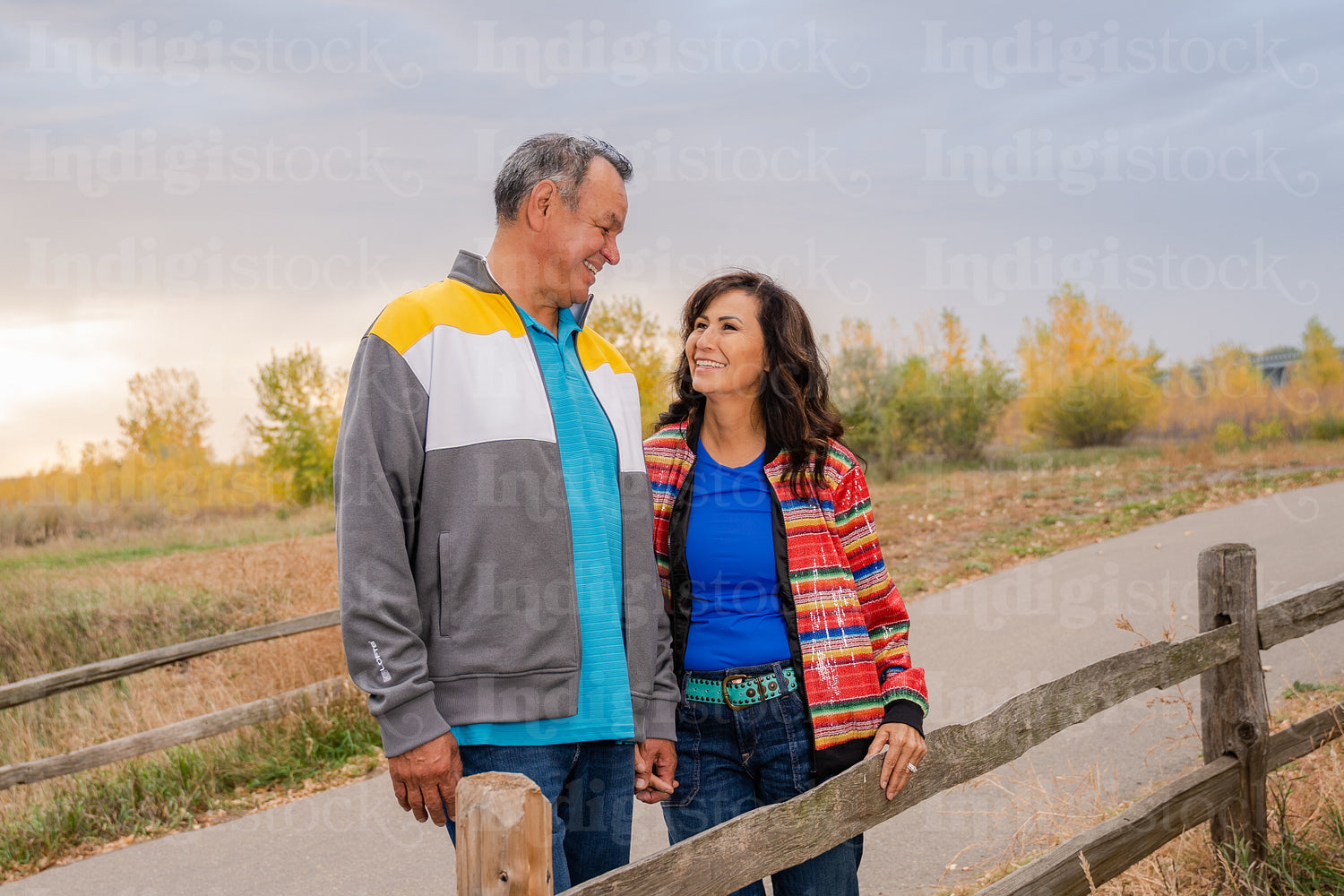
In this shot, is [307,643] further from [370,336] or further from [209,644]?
[370,336]

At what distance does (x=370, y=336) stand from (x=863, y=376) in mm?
25576

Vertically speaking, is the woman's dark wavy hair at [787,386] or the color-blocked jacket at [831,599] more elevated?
the woman's dark wavy hair at [787,386]

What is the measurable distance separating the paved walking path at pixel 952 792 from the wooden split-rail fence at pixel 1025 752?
365mm

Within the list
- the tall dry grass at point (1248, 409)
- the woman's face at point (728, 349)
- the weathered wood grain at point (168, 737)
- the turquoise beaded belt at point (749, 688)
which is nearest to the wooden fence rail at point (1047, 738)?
the turquoise beaded belt at point (749, 688)

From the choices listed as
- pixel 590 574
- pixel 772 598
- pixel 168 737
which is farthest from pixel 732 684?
pixel 168 737

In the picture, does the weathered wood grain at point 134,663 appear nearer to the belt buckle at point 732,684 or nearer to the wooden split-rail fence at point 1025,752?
the wooden split-rail fence at point 1025,752

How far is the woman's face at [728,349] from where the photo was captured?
2.52 m

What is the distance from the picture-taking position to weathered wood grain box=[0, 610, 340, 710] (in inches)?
213

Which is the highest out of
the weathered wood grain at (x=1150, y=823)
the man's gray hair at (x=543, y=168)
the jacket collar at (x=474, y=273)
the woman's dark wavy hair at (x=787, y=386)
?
the man's gray hair at (x=543, y=168)

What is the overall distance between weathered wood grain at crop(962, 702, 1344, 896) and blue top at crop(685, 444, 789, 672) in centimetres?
117

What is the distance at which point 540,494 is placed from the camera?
1990 mm

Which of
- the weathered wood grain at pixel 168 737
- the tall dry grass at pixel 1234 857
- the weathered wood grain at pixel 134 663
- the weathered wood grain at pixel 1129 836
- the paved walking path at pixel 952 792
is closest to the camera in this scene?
the weathered wood grain at pixel 1129 836

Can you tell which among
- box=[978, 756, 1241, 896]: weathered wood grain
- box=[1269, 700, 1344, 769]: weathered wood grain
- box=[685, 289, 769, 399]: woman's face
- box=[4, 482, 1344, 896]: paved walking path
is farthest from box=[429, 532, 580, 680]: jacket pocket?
box=[1269, 700, 1344, 769]: weathered wood grain

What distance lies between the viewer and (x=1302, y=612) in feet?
13.3
